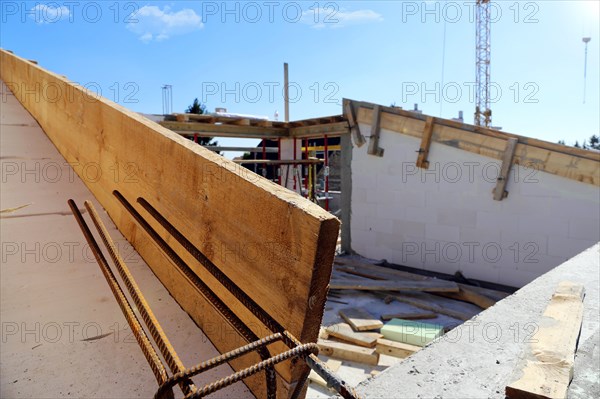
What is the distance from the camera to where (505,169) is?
255 inches

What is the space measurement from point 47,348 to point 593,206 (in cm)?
695

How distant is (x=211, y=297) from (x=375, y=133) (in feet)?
24.2

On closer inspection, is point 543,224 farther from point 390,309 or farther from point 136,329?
point 136,329

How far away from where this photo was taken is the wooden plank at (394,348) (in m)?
4.74

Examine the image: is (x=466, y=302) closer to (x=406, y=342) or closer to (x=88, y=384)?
(x=406, y=342)

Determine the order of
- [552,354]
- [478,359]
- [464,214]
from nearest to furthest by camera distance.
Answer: [552,354]
[478,359]
[464,214]

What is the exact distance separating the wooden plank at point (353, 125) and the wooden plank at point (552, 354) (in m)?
6.40

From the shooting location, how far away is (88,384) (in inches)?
52.9

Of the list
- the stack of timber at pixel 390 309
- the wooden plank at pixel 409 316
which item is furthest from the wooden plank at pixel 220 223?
the wooden plank at pixel 409 316

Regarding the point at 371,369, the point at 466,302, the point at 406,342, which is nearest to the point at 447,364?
the point at 371,369

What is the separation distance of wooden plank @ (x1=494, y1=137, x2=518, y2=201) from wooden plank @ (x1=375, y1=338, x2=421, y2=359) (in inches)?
131

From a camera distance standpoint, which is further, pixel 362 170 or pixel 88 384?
pixel 362 170

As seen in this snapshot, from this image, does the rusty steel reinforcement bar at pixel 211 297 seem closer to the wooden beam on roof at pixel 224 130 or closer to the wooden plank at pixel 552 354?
the wooden plank at pixel 552 354

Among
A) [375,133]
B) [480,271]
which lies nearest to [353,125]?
[375,133]
